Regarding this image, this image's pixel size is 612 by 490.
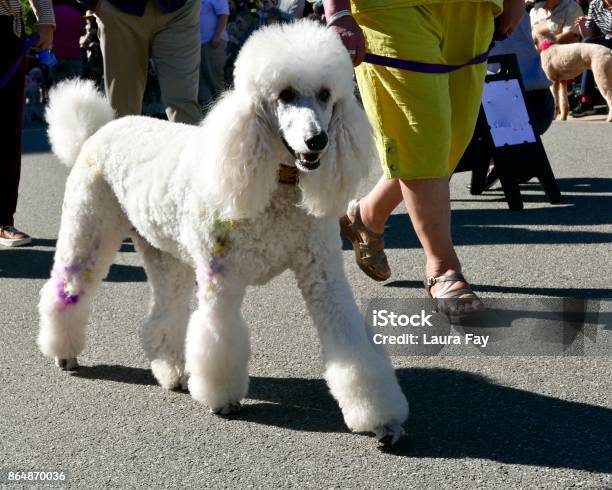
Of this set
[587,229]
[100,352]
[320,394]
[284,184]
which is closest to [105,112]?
[100,352]

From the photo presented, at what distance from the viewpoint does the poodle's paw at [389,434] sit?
298 cm

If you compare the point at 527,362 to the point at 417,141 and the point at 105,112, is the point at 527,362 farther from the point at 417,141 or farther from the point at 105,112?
the point at 105,112

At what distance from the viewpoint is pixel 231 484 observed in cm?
282

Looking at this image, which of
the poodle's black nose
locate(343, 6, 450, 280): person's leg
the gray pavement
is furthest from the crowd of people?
the poodle's black nose

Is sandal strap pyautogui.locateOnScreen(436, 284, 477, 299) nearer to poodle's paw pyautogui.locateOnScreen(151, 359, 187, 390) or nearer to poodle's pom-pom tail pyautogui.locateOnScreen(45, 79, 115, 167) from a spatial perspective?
poodle's paw pyautogui.locateOnScreen(151, 359, 187, 390)

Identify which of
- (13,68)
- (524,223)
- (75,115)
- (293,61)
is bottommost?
(524,223)

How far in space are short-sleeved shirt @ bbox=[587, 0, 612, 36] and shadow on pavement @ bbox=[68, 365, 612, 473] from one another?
8.94m

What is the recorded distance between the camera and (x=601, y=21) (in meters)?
11.4

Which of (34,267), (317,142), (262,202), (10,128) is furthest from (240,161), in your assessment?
(10,128)

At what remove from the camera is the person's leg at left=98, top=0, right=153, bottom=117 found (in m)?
4.99

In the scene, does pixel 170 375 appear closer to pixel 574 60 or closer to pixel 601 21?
pixel 574 60

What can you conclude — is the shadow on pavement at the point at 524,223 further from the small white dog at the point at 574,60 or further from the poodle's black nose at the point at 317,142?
the small white dog at the point at 574,60

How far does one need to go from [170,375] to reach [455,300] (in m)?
1.34

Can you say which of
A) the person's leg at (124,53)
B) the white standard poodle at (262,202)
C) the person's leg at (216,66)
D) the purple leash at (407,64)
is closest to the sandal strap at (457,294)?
the purple leash at (407,64)
